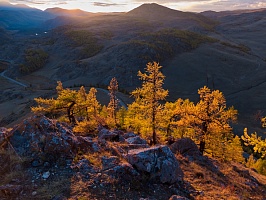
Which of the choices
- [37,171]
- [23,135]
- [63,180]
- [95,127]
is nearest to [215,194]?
[63,180]

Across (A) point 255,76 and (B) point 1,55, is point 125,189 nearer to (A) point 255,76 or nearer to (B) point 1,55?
(A) point 255,76

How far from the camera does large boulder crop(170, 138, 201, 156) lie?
23484 mm

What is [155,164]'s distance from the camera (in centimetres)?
1359

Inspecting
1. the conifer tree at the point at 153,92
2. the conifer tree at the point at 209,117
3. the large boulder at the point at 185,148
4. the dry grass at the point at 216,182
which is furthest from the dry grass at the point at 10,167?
the conifer tree at the point at 209,117

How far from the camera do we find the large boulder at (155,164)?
43.7 feet

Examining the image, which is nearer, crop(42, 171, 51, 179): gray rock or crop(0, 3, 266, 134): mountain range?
crop(42, 171, 51, 179): gray rock

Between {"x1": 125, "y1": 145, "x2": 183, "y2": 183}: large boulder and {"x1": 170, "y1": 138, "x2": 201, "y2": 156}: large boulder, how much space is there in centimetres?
935

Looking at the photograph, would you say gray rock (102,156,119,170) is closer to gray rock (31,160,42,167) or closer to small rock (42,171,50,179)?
small rock (42,171,50,179)

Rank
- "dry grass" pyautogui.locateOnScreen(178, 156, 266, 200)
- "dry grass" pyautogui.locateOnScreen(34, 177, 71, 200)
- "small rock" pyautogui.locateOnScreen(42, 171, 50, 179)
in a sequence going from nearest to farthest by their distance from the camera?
"dry grass" pyautogui.locateOnScreen(34, 177, 71, 200) → "small rock" pyautogui.locateOnScreen(42, 171, 50, 179) → "dry grass" pyautogui.locateOnScreen(178, 156, 266, 200)

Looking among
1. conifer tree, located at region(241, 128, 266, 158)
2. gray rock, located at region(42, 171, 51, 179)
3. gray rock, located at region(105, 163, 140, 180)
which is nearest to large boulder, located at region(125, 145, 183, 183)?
gray rock, located at region(105, 163, 140, 180)

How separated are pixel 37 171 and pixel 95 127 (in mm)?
14875

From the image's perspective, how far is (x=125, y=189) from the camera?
11.9m

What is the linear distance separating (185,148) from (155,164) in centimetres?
1126

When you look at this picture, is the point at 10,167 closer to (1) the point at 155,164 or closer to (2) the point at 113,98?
(1) the point at 155,164
